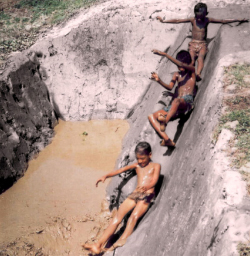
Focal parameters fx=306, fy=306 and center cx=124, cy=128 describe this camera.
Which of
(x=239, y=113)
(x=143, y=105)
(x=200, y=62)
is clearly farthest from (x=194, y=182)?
(x=143, y=105)

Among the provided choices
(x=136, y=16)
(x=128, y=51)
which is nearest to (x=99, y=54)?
(x=128, y=51)

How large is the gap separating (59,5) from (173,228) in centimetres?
808

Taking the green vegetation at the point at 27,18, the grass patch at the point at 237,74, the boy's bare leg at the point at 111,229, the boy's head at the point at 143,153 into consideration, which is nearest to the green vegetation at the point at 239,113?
the grass patch at the point at 237,74

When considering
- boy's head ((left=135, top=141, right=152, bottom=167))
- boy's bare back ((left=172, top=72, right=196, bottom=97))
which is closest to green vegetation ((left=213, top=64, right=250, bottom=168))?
boy's bare back ((left=172, top=72, right=196, bottom=97))

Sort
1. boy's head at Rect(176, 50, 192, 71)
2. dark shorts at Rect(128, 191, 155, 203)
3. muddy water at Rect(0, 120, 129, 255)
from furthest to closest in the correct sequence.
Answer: muddy water at Rect(0, 120, 129, 255), boy's head at Rect(176, 50, 192, 71), dark shorts at Rect(128, 191, 155, 203)

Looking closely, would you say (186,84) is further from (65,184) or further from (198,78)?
(65,184)

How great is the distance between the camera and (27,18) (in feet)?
29.2

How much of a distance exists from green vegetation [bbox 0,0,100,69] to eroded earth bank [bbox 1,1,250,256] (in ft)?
1.68

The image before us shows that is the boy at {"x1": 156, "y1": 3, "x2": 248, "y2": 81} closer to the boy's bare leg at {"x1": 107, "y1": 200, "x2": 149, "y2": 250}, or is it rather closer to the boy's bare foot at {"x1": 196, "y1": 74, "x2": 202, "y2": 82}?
the boy's bare foot at {"x1": 196, "y1": 74, "x2": 202, "y2": 82}

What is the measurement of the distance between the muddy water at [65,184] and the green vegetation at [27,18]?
229 centimetres

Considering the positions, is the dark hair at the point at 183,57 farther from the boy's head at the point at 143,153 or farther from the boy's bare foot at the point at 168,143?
the boy's head at the point at 143,153

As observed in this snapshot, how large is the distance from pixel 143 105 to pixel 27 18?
4.52m

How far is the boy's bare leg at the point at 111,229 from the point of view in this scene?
4.45 metres

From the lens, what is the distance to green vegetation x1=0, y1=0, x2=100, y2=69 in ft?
25.3
